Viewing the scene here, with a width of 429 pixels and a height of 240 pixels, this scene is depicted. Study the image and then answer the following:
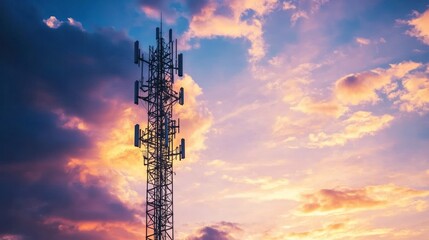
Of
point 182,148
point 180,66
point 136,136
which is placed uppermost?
point 180,66

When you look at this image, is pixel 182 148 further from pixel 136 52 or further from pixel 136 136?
pixel 136 52

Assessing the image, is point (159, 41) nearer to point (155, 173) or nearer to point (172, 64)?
point (172, 64)

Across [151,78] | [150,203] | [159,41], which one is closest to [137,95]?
[151,78]

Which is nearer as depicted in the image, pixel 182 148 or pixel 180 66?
pixel 182 148

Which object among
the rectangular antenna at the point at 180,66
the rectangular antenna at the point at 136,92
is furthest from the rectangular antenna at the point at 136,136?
the rectangular antenna at the point at 180,66

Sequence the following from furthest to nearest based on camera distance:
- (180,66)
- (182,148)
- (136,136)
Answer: (180,66), (182,148), (136,136)

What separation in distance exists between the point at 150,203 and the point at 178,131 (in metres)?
7.99

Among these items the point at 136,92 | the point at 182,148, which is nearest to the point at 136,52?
the point at 136,92

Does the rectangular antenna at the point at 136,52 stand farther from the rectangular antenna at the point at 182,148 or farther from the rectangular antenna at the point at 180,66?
the rectangular antenna at the point at 182,148

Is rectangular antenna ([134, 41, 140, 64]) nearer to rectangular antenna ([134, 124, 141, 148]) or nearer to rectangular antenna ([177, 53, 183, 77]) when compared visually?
rectangular antenna ([177, 53, 183, 77])

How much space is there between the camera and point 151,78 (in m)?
54.3

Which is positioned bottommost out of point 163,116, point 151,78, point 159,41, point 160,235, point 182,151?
point 160,235

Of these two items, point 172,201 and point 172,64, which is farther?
point 172,64

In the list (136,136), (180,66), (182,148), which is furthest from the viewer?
(180,66)
